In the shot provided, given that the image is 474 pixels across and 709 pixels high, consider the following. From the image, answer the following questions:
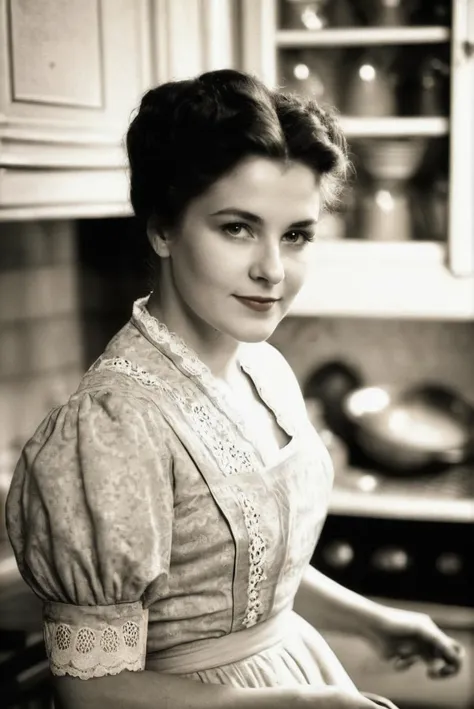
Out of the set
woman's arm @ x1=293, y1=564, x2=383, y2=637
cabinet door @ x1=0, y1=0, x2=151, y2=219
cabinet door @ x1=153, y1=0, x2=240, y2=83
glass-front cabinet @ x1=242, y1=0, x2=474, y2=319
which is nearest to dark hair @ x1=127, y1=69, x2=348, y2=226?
cabinet door @ x1=0, y1=0, x2=151, y2=219

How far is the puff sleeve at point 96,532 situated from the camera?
34.0 inches

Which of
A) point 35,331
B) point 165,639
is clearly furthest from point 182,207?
point 35,331

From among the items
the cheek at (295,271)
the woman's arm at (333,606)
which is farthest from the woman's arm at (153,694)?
the cheek at (295,271)

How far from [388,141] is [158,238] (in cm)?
117

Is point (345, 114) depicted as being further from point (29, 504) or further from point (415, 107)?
point (29, 504)

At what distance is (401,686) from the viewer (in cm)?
195

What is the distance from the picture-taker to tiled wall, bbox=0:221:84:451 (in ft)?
6.46

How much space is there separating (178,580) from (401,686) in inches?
46.2

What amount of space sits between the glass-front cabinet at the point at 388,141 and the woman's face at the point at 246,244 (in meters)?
1.02

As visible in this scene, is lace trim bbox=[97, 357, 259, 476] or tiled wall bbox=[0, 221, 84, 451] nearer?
lace trim bbox=[97, 357, 259, 476]

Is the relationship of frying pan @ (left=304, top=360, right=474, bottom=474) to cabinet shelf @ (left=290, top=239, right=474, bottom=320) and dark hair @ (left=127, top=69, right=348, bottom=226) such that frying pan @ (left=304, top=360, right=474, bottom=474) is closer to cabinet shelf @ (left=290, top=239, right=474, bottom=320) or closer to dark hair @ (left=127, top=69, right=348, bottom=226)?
cabinet shelf @ (left=290, top=239, right=474, bottom=320)

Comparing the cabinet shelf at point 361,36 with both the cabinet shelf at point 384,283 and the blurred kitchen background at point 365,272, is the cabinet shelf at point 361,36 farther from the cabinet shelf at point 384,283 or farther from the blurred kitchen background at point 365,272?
the cabinet shelf at point 384,283

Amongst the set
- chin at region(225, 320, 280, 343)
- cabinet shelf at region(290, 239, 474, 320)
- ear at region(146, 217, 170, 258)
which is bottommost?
cabinet shelf at region(290, 239, 474, 320)

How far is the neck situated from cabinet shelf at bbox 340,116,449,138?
1082 mm
